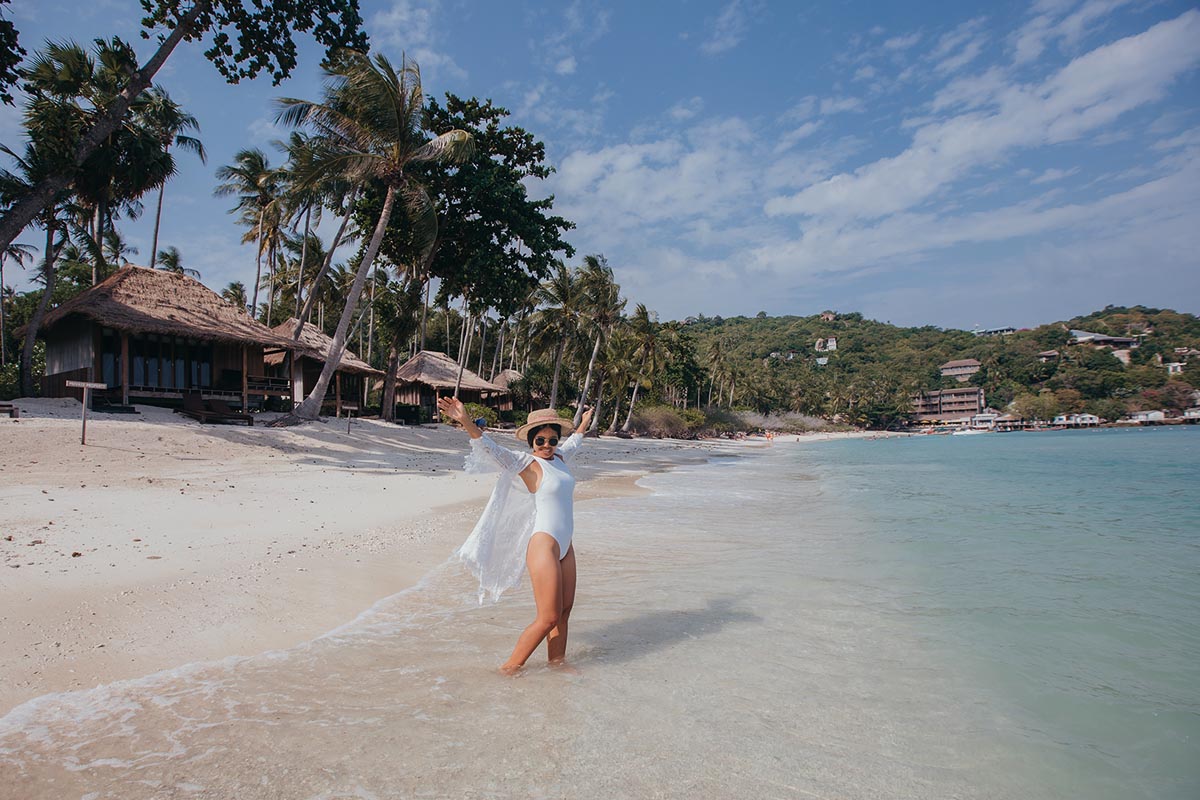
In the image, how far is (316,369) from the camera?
28.5 m

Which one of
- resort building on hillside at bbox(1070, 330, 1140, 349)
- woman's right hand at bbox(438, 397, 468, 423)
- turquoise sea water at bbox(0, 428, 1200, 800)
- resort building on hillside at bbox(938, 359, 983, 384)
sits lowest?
turquoise sea water at bbox(0, 428, 1200, 800)

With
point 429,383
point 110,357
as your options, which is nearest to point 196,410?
point 110,357

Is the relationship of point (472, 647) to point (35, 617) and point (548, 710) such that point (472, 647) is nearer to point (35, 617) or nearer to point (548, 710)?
point (548, 710)

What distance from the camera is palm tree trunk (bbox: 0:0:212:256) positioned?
1354 cm

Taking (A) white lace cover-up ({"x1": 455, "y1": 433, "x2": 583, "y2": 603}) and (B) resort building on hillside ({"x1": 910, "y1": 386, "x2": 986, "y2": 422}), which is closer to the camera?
(A) white lace cover-up ({"x1": 455, "y1": 433, "x2": 583, "y2": 603})

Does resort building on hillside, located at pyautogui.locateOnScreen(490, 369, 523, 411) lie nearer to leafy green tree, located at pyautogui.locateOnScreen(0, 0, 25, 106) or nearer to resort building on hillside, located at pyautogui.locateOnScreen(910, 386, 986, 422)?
leafy green tree, located at pyautogui.locateOnScreen(0, 0, 25, 106)

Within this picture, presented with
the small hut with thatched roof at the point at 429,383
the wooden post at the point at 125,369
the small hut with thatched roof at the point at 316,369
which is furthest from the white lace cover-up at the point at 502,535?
the small hut with thatched roof at the point at 429,383

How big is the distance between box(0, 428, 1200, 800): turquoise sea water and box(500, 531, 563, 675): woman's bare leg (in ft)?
0.66

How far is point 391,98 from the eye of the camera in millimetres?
18547

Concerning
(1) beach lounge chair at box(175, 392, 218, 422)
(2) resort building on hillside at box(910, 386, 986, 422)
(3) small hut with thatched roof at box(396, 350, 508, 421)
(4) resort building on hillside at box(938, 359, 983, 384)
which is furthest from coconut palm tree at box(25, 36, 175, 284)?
(4) resort building on hillside at box(938, 359, 983, 384)

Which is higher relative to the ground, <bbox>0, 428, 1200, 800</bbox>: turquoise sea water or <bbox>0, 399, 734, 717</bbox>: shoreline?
<bbox>0, 399, 734, 717</bbox>: shoreline

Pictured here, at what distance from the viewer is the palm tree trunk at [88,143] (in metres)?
13.5

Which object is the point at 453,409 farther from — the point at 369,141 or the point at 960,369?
the point at 960,369

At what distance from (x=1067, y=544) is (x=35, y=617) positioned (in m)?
11.1
